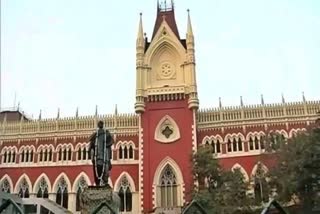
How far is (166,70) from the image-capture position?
3994 centimetres

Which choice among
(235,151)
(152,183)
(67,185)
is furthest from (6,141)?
(235,151)

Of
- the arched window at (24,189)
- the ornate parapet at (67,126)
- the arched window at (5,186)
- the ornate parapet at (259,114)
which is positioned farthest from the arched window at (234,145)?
the arched window at (5,186)

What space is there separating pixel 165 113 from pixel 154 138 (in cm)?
237

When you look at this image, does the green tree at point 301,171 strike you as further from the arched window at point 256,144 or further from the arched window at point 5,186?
the arched window at point 5,186

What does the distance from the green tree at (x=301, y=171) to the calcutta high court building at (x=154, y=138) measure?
8292mm

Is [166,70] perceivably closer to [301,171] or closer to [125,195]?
[125,195]

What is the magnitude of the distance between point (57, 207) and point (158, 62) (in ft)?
50.1

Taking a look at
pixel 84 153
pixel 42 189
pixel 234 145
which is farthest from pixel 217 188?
pixel 42 189

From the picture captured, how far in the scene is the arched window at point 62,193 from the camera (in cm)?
3809

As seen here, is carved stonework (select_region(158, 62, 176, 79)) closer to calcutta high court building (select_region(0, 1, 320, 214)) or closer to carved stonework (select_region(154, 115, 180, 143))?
calcutta high court building (select_region(0, 1, 320, 214))

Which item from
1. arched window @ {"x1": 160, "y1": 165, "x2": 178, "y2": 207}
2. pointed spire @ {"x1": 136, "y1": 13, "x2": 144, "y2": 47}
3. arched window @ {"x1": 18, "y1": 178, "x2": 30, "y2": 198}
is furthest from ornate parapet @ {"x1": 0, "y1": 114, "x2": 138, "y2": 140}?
pointed spire @ {"x1": 136, "y1": 13, "x2": 144, "y2": 47}

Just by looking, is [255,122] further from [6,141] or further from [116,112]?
[6,141]

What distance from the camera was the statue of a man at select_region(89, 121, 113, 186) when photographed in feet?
46.3

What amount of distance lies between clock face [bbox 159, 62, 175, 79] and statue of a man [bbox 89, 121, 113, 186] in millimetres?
25210
